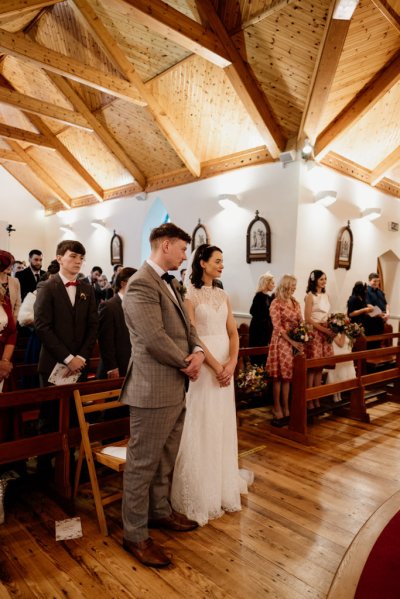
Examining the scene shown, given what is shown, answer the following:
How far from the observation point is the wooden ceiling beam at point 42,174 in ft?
36.1

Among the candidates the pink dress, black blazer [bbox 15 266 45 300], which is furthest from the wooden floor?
black blazer [bbox 15 266 45 300]

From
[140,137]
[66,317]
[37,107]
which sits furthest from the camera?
[140,137]

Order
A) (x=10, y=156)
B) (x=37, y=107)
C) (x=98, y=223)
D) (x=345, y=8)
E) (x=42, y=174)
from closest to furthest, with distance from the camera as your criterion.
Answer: (x=345, y=8), (x=37, y=107), (x=98, y=223), (x=10, y=156), (x=42, y=174)

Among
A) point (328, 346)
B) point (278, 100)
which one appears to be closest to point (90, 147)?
point (278, 100)

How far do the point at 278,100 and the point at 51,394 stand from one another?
5388 mm

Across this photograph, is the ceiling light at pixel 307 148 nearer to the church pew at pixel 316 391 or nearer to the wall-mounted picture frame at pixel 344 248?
the wall-mounted picture frame at pixel 344 248

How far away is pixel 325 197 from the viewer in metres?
6.58

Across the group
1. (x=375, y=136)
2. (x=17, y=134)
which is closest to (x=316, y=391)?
(x=375, y=136)

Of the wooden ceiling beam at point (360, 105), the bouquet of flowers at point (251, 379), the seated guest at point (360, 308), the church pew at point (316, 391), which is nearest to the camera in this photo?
the church pew at point (316, 391)

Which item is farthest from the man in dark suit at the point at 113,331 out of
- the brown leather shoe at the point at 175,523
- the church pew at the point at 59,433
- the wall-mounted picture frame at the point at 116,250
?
the wall-mounted picture frame at the point at 116,250

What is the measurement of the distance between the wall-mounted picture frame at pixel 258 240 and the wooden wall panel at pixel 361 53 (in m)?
1.70

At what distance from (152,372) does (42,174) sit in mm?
11034

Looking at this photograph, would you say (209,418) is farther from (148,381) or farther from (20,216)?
(20,216)

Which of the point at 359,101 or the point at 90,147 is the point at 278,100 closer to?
the point at 359,101
